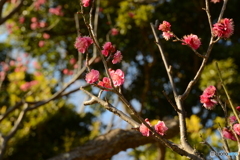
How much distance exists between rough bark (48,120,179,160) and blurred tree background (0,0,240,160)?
169cm

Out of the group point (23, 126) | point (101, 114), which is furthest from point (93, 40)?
point (101, 114)

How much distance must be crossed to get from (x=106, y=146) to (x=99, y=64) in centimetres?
342

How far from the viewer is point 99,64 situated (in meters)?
6.80

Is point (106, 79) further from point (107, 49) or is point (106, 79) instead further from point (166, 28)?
point (166, 28)

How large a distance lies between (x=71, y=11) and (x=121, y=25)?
1261 mm

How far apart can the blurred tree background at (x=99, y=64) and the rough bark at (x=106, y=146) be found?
5.55ft

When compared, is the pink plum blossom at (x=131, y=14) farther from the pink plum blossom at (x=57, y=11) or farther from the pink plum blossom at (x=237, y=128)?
the pink plum blossom at (x=237, y=128)

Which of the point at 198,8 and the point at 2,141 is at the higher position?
the point at 198,8

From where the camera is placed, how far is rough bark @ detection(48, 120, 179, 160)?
Answer: 3438mm

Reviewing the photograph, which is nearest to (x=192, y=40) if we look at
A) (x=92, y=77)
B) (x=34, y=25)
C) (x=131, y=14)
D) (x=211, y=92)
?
(x=211, y=92)

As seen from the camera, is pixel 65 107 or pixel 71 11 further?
pixel 71 11

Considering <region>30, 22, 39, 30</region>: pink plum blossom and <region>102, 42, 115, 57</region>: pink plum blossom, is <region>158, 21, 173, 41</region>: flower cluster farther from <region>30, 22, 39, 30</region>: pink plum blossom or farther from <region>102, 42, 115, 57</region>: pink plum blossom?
<region>30, 22, 39, 30</region>: pink plum blossom

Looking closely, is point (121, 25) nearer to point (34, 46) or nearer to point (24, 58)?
point (34, 46)

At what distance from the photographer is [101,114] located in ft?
23.9
